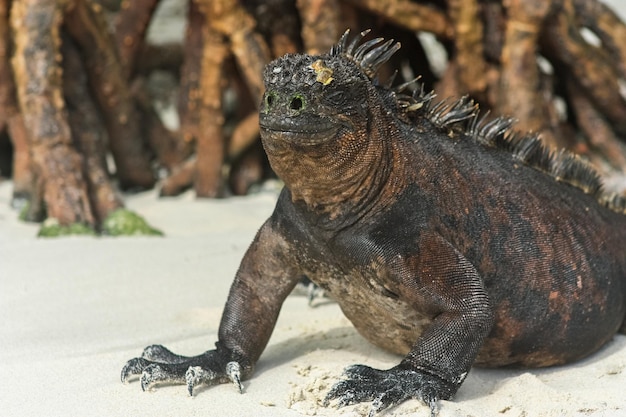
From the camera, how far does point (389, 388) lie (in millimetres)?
3529

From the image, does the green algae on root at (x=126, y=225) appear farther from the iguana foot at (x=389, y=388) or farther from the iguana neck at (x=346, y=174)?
the iguana foot at (x=389, y=388)

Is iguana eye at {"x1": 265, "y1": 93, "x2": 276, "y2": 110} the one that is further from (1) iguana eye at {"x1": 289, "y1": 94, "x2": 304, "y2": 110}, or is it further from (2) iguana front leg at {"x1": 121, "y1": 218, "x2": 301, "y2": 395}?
(2) iguana front leg at {"x1": 121, "y1": 218, "x2": 301, "y2": 395}

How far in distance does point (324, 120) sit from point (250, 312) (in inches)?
44.6

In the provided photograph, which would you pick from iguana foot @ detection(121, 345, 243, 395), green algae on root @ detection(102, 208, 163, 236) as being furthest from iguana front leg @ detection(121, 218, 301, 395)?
green algae on root @ detection(102, 208, 163, 236)

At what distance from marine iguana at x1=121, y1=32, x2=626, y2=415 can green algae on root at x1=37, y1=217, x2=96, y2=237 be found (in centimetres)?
303

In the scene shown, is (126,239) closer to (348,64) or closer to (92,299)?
(92,299)

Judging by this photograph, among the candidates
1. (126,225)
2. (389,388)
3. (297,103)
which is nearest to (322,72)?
(297,103)

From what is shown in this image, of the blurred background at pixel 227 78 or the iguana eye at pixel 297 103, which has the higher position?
the iguana eye at pixel 297 103

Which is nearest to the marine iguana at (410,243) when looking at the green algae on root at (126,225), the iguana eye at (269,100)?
the iguana eye at (269,100)

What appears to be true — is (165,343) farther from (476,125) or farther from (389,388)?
(476,125)

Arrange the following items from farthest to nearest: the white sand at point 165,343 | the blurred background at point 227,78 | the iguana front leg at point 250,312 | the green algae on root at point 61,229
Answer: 1. the blurred background at point 227,78
2. the green algae on root at point 61,229
3. the iguana front leg at point 250,312
4. the white sand at point 165,343

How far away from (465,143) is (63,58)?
459 centimetres

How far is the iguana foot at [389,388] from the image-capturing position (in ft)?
11.5

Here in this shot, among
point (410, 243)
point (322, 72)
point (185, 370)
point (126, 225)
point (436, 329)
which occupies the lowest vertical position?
point (126, 225)
